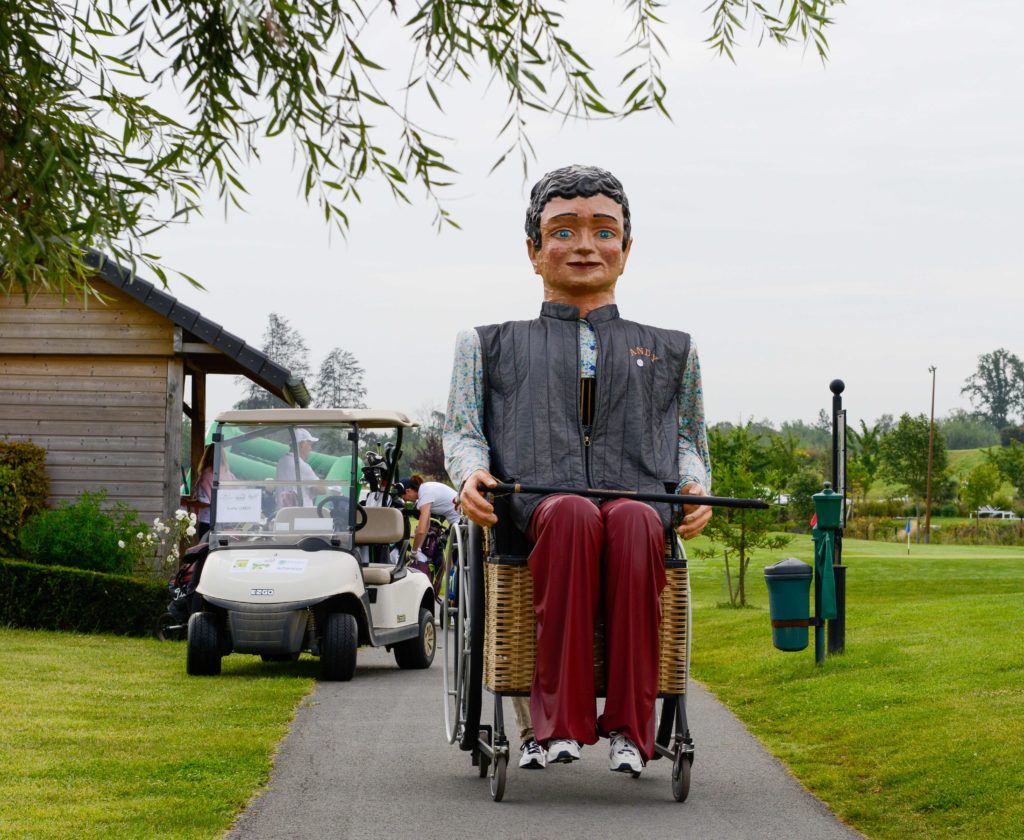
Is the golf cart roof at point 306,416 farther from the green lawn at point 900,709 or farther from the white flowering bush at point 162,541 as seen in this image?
the white flowering bush at point 162,541

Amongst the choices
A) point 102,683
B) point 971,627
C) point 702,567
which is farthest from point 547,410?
point 702,567

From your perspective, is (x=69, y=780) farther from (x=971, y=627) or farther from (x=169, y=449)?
(x=169, y=449)

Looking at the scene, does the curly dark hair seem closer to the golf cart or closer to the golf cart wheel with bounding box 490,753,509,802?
the golf cart wheel with bounding box 490,753,509,802

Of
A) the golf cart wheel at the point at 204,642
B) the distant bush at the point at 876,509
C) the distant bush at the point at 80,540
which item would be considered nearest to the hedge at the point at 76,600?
the distant bush at the point at 80,540

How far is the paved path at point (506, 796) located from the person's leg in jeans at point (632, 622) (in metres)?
0.35

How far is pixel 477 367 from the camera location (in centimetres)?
611

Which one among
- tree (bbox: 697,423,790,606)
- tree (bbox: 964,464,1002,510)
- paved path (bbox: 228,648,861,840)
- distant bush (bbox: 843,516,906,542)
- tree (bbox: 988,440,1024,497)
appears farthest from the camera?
tree (bbox: 988,440,1024,497)

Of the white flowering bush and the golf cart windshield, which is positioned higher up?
the golf cart windshield

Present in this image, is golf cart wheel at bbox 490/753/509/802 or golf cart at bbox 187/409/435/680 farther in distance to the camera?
golf cart at bbox 187/409/435/680

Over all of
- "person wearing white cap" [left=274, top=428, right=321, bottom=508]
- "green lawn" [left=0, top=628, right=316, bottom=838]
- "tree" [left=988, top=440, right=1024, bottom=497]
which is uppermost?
"tree" [left=988, top=440, right=1024, bottom=497]

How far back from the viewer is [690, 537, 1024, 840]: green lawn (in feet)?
18.7

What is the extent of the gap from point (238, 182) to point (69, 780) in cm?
266

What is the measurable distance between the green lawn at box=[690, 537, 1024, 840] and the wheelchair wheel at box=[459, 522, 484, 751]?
56.4 inches

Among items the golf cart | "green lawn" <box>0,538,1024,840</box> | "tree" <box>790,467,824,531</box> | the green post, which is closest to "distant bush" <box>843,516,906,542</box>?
"tree" <box>790,467,824,531</box>
